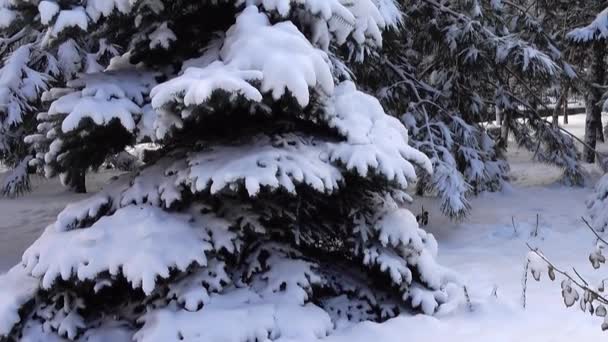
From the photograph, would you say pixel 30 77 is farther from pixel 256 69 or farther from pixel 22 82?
pixel 256 69

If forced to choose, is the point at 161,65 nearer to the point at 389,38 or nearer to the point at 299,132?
the point at 299,132

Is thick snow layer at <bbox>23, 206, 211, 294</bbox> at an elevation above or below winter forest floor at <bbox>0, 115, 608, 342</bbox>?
above

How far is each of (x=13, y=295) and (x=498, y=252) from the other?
16.2 feet

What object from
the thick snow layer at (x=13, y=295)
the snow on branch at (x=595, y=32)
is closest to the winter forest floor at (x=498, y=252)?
the thick snow layer at (x=13, y=295)

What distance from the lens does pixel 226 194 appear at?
3490mm

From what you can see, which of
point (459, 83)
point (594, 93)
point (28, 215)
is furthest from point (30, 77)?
point (594, 93)

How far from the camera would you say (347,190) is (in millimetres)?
3725

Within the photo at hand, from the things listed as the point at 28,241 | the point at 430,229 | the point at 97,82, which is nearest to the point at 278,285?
the point at 97,82

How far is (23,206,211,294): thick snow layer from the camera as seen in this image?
3.13 meters

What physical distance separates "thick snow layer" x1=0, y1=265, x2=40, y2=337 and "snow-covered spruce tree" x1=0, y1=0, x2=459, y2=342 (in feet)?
0.03

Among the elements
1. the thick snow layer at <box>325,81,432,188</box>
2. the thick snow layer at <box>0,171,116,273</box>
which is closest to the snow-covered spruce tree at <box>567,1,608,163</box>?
the thick snow layer at <box>325,81,432,188</box>

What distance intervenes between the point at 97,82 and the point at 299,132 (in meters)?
1.26

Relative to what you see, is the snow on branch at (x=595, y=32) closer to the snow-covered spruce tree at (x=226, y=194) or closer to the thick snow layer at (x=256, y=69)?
the snow-covered spruce tree at (x=226, y=194)

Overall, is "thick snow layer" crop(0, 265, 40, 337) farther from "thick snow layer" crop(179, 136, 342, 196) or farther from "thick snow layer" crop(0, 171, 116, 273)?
"thick snow layer" crop(0, 171, 116, 273)
